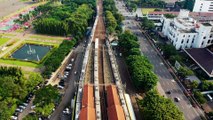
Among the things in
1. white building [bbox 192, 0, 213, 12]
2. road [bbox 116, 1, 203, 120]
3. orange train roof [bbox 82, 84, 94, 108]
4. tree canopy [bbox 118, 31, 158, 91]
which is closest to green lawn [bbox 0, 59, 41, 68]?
orange train roof [bbox 82, 84, 94, 108]

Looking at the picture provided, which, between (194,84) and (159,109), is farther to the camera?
(194,84)

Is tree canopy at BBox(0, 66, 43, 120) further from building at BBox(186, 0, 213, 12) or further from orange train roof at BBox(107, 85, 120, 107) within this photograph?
building at BBox(186, 0, 213, 12)

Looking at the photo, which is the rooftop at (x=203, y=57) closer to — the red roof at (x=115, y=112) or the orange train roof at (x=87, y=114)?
the red roof at (x=115, y=112)

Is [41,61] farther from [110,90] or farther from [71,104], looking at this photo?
[110,90]

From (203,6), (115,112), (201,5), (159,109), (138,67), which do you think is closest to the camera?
(159,109)

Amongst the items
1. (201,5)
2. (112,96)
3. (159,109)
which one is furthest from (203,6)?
(112,96)

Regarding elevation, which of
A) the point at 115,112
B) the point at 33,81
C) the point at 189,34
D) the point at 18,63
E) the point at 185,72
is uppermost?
the point at 189,34

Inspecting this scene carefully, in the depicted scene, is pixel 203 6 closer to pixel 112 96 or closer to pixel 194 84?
pixel 194 84

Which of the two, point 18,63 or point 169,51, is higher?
point 169,51
